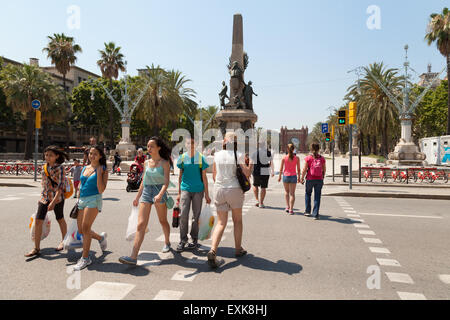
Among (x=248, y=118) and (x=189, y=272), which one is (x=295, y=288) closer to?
(x=189, y=272)

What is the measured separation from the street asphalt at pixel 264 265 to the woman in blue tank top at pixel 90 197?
323 mm

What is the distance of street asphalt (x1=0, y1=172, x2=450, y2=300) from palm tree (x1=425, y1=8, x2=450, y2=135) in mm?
33173

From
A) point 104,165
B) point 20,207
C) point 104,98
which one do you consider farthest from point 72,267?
point 104,98

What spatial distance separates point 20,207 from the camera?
9.45 meters

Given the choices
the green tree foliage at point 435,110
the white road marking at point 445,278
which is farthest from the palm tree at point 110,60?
the white road marking at point 445,278

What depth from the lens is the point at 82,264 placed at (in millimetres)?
4508

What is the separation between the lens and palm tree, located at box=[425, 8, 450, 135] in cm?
3341

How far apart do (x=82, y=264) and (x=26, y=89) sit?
1587 inches

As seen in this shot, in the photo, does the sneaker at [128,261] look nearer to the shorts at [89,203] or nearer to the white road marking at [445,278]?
the shorts at [89,203]

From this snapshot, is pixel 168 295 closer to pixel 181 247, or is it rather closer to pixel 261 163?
pixel 181 247

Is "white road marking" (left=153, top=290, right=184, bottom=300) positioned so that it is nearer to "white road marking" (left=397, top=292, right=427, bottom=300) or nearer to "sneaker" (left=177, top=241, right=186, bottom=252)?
"sneaker" (left=177, top=241, right=186, bottom=252)

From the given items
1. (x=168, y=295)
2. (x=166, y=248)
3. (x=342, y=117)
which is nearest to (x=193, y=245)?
(x=166, y=248)
